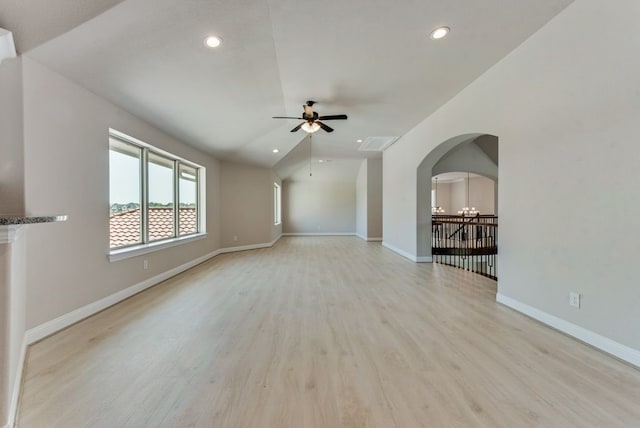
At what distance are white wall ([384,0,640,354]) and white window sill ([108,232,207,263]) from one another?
472 cm

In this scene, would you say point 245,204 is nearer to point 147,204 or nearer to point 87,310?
point 147,204

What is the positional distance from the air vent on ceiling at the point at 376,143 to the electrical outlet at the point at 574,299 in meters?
4.81

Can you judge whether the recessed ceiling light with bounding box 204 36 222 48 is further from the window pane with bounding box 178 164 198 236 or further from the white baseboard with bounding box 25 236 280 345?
the window pane with bounding box 178 164 198 236

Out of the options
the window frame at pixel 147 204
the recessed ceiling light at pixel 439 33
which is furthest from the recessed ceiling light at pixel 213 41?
the recessed ceiling light at pixel 439 33

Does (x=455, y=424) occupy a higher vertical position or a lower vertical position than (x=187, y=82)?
lower

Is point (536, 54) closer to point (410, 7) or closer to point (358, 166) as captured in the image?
point (410, 7)

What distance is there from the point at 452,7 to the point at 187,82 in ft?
9.56

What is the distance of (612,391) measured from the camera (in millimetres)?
1596

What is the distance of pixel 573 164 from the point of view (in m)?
2.28

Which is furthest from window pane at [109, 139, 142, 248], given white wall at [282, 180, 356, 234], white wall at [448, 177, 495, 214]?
white wall at [448, 177, 495, 214]

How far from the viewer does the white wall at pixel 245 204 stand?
6992mm

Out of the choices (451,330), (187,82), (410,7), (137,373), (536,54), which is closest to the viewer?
(137,373)

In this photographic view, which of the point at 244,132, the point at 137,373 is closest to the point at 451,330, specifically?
the point at 137,373

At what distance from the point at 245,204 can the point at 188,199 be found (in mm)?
1967
